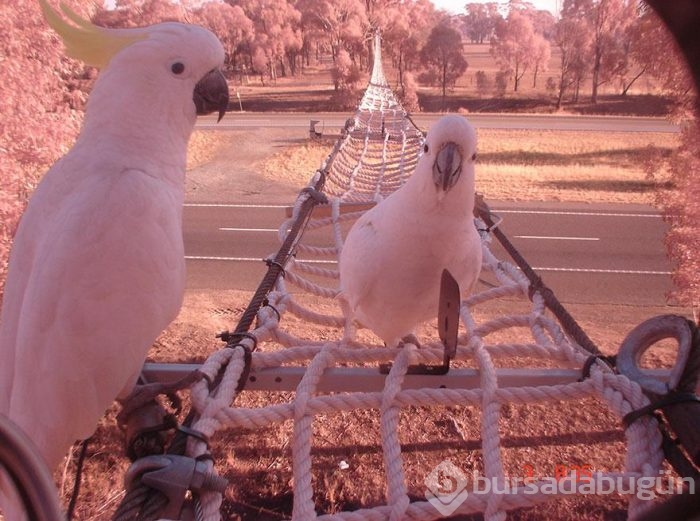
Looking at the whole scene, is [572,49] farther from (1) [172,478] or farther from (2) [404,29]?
(1) [172,478]

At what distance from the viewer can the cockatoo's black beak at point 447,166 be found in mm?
1273

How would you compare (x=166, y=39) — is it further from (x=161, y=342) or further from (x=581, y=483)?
(x=161, y=342)

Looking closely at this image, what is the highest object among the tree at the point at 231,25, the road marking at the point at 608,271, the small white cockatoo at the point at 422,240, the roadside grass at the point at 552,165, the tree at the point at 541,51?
the tree at the point at 231,25

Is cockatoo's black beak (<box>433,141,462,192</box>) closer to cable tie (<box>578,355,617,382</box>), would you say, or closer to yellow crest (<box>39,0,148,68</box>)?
cable tie (<box>578,355,617,382</box>)

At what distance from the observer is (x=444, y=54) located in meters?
14.6

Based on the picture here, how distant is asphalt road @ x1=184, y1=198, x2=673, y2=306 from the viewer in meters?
5.04

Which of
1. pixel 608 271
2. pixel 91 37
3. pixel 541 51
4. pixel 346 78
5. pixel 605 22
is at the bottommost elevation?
pixel 608 271

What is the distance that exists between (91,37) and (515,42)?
14.9m

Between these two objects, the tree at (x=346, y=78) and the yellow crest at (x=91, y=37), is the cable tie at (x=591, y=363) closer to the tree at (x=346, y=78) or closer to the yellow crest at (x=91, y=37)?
the yellow crest at (x=91, y=37)

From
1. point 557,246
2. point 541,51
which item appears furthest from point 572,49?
point 557,246

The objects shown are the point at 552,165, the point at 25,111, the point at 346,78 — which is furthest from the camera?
the point at 346,78

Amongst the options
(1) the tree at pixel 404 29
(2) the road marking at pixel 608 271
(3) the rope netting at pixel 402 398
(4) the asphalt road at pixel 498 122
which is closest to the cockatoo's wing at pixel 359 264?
(3) the rope netting at pixel 402 398

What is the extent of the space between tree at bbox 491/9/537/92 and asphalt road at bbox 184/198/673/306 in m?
8.30

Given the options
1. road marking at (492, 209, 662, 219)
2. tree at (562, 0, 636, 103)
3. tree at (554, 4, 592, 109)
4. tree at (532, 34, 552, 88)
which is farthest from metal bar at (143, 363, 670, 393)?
tree at (532, 34, 552, 88)
